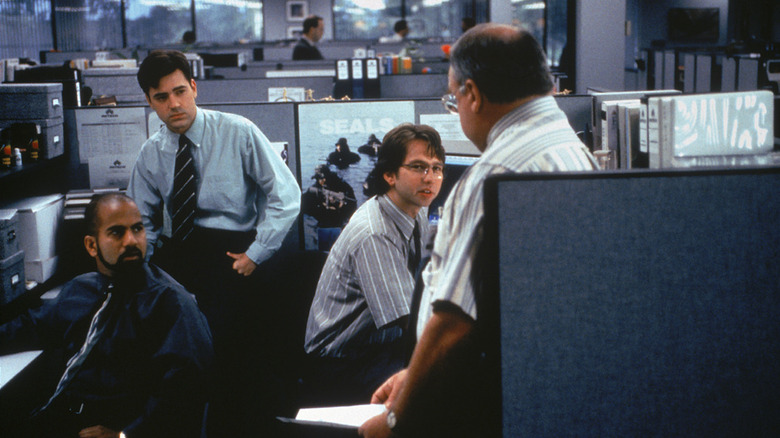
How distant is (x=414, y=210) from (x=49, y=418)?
3.63 ft

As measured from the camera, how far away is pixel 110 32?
38.0 feet

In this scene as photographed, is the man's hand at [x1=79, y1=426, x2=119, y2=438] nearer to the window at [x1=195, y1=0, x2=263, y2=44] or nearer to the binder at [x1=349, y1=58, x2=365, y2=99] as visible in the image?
the binder at [x1=349, y1=58, x2=365, y2=99]

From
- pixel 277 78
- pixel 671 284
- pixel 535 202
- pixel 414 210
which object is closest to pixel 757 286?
pixel 671 284

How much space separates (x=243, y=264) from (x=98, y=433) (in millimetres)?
797

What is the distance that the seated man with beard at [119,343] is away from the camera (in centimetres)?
184

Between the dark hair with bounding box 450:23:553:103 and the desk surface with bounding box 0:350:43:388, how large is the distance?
1.34 meters

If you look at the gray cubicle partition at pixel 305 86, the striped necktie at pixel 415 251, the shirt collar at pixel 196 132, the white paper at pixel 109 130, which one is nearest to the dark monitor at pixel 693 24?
the gray cubicle partition at pixel 305 86

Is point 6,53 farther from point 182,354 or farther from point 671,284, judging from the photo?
point 671,284

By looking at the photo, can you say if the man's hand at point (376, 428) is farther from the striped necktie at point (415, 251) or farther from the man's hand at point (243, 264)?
the man's hand at point (243, 264)

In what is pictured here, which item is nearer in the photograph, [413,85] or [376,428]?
[376,428]

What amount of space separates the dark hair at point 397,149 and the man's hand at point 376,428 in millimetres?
910

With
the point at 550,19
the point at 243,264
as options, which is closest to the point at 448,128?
the point at 243,264

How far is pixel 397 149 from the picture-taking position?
83.1 inches

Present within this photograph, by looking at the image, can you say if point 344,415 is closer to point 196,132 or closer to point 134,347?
point 134,347
